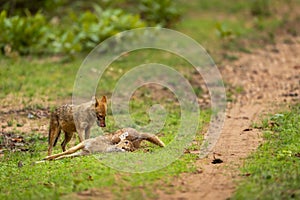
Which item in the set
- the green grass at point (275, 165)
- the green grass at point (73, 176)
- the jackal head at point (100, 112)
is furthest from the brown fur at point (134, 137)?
the green grass at point (275, 165)

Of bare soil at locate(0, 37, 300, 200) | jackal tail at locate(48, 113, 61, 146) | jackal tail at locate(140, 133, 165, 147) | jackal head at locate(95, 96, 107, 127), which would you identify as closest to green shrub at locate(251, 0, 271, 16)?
bare soil at locate(0, 37, 300, 200)

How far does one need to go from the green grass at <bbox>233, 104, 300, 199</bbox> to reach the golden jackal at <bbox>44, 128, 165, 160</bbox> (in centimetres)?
156

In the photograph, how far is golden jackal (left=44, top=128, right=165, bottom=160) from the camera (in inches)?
351

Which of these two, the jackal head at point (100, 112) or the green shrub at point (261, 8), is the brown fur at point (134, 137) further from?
the green shrub at point (261, 8)

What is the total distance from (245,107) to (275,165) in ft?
14.6

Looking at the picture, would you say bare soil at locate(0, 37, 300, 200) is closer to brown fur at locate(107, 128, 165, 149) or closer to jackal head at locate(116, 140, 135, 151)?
brown fur at locate(107, 128, 165, 149)

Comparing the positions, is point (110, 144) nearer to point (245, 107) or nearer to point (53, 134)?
point (53, 134)

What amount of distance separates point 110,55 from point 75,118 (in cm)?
705

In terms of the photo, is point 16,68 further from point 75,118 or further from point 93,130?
point 75,118

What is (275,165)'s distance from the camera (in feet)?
26.8

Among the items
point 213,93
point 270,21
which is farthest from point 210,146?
point 270,21

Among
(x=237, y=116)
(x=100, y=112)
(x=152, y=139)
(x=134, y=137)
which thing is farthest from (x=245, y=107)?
(x=100, y=112)

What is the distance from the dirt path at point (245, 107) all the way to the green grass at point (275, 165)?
176 mm

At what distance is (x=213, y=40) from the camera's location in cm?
1789
